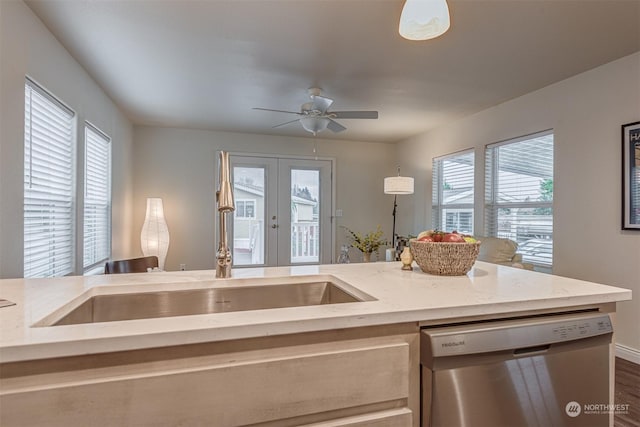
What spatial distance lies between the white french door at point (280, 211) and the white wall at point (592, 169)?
3004 millimetres

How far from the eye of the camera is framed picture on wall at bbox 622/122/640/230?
2592 mm

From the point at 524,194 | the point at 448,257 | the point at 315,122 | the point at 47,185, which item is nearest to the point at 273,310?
the point at 448,257

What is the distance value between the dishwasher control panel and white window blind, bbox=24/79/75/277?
243 centimetres

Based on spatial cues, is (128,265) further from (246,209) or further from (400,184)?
(400,184)

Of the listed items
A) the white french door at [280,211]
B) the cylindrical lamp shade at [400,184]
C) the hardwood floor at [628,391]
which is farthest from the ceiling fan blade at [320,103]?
the hardwood floor at [628,391]

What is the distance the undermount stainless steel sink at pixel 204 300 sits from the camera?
118 centimetres

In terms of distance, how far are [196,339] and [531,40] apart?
9.34 ft

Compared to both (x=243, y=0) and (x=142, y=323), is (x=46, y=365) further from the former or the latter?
(x=243, y=0)

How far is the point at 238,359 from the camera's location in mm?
810

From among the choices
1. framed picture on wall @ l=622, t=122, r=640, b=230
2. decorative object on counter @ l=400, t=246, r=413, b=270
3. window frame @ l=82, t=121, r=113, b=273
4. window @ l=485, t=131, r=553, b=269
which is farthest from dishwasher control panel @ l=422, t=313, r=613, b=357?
window frame @ l=82, t=121, r=113, b=273

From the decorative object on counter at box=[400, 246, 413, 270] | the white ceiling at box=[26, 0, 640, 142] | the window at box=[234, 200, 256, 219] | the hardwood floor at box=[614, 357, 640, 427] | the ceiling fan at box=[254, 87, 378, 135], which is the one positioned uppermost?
the white ceiling at box=[26, 0, 640, 142]

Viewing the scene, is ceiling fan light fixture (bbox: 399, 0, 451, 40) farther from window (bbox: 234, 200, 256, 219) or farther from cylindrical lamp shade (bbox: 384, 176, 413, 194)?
window (bbox: 234, 200, 256, 219)

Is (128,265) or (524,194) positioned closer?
(128,265)

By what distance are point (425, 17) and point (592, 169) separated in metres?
2.47
